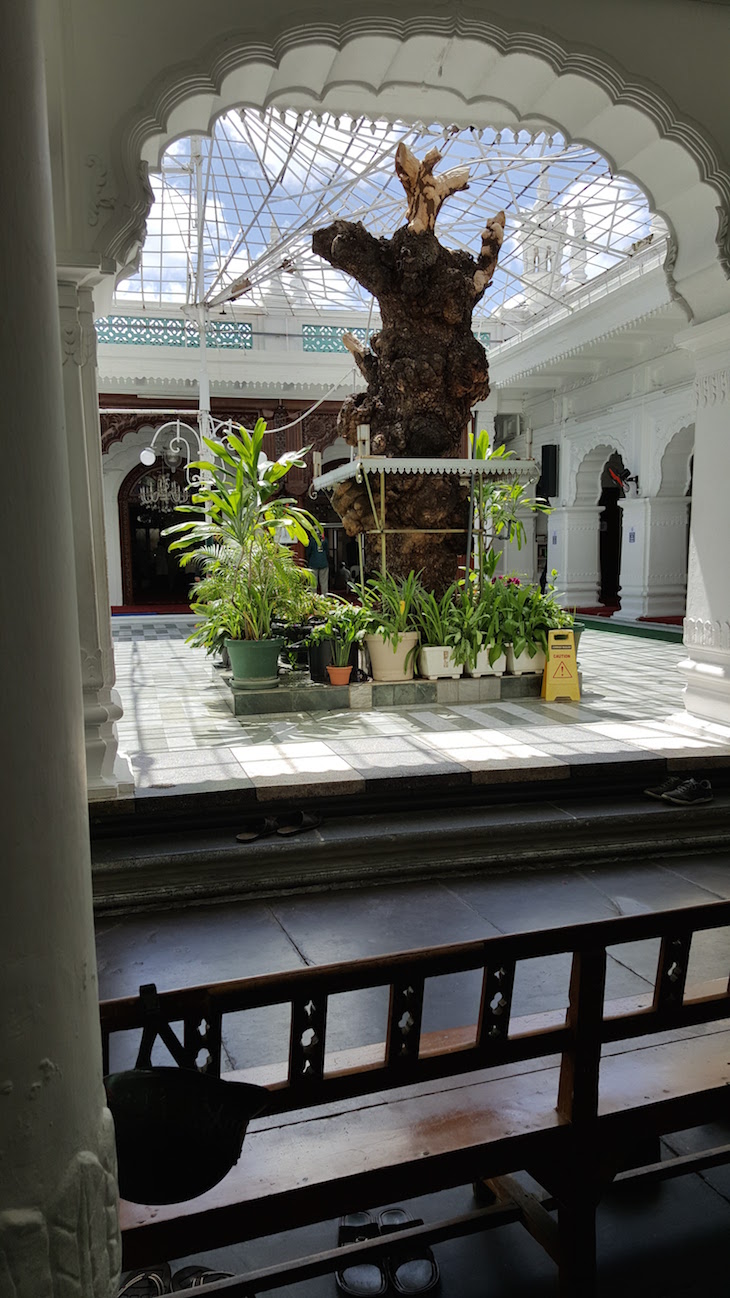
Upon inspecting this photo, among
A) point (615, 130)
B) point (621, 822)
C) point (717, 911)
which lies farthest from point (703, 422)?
point (717, 911)

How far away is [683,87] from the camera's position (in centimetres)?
377

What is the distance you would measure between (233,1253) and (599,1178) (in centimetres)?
70

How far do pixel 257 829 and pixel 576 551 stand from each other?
463 inches

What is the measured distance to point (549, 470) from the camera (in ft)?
48.3

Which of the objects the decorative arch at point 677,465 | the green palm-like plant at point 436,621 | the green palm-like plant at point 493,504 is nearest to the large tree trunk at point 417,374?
the green palm-like plant at point 493,504

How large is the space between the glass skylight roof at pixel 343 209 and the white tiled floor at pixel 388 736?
224 inches

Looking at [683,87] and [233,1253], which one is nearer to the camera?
[233,1253]

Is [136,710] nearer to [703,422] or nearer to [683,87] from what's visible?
[703,422]

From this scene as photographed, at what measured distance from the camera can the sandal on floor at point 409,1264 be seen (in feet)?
5.43

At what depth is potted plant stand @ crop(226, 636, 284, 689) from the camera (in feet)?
20.1

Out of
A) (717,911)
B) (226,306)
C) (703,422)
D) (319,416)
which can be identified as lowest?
(717,911)

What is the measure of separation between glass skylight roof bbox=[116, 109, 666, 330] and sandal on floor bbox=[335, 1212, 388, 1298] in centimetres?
888

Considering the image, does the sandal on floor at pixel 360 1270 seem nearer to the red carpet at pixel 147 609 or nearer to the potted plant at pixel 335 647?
the potted plant at pixel 335 647

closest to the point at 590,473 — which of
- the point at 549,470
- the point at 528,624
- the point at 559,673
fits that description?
the point at 549,470
